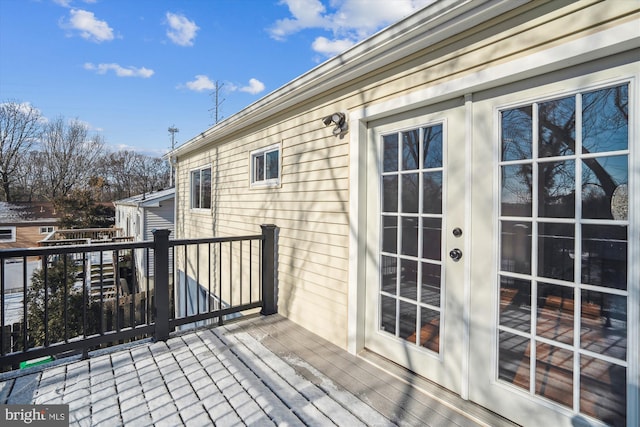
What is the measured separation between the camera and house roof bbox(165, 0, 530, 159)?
1.84 metres

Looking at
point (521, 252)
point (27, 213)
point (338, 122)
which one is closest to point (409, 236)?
point (521, 252)

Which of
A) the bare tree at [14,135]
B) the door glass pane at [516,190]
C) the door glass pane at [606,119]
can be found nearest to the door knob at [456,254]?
the door glass pane at [516,190]

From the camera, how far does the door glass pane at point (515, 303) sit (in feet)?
5.81

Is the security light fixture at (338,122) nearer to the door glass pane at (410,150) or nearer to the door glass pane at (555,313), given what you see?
the door glass pane at (410,150)

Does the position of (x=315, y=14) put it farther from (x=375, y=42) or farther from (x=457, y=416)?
(x=457, y=416)

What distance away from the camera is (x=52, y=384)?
2.18 m

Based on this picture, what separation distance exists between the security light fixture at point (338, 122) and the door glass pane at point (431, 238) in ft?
3.72

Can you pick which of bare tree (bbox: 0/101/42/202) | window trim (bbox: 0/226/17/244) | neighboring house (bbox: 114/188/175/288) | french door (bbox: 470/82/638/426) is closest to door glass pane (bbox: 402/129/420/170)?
french door (bbox: 470/82/638/426)

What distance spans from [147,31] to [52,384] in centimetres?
809

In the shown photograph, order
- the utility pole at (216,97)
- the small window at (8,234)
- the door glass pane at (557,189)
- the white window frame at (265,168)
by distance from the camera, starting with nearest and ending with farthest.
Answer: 1. the door glass pane at (557,189)
2. the white window frame at (265,168)
3. the small window at (8,234)
4. the utility pole at (216,97)

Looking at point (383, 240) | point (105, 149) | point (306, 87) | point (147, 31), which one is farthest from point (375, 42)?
point (105, 149)

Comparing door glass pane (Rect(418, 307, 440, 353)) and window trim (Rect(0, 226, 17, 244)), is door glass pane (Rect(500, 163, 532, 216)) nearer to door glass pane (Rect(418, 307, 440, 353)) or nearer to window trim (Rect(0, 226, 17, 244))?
door glass pane (Rect(418, 307, 440, 353))

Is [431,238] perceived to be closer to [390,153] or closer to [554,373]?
[390,153]

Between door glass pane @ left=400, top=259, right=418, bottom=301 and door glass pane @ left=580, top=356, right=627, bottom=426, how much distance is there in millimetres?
988
